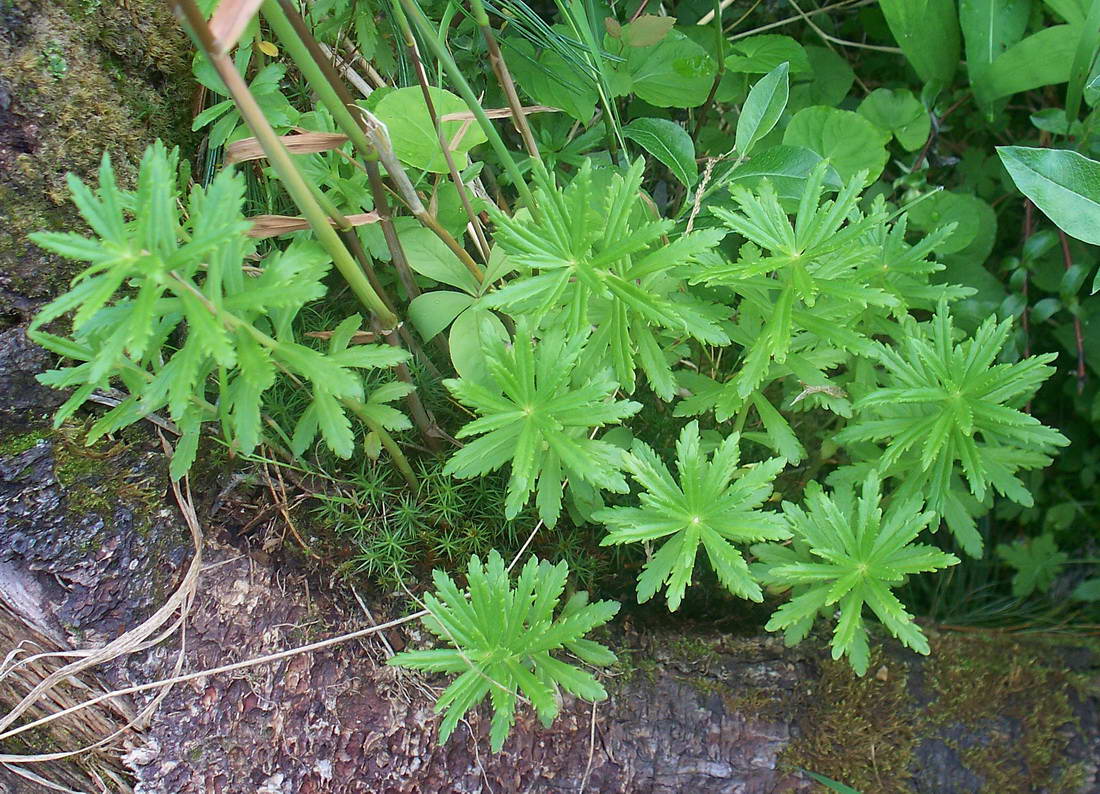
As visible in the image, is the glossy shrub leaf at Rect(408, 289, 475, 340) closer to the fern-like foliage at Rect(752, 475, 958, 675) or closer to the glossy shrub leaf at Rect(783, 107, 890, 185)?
the fern-like foliage at Rect(752, 475, 958, 675)

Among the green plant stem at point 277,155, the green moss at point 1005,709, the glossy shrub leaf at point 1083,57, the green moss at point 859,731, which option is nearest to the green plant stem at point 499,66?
the green plant stem at point 277,155

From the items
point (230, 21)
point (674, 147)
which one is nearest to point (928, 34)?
point (674, 147)

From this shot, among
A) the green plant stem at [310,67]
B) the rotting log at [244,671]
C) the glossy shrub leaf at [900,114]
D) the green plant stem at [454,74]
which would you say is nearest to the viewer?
the green plant stem at [310,67]

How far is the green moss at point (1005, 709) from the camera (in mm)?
1626

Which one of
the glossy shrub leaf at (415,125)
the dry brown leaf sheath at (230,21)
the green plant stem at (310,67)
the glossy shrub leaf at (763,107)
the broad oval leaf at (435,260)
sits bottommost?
the broad oval leaf at (435,260)

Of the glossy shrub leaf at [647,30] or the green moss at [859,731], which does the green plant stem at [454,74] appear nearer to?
the glossy shrub leaf at [647,30]

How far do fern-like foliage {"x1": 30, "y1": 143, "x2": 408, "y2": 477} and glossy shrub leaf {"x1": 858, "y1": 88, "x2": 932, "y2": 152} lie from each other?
4.31 ft

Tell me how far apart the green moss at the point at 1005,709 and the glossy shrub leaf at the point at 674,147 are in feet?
3.79

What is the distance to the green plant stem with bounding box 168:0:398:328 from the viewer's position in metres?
0.76

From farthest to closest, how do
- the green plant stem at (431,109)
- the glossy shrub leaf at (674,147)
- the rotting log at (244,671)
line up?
the glossy shrub leaf at (674,147) → the rotting log at (244,671) → the green plant stem at (431,109)

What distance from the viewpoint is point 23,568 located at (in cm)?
122

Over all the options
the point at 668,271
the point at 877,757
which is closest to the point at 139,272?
the point at 668,271

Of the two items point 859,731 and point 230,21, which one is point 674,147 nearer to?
point 230,21

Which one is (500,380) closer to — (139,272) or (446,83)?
(139,272)
